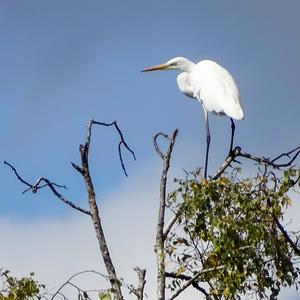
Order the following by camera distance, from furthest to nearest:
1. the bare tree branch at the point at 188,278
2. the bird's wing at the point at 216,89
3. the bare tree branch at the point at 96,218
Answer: the bird's wing at the point at 216,89 → the bare tree branch at the point at 188,278 → the bare tree branch at the point at 96,218

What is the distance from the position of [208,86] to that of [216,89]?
0.15m

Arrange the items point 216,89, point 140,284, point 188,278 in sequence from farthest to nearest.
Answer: point 216,89 < point 188,278 < point 140,284

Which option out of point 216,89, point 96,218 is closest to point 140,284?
point 96,218

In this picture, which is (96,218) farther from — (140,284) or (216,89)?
(216,89)

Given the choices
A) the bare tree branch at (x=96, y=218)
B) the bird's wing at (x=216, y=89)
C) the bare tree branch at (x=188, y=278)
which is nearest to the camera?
the bare tree branch at (x=96, y=218)

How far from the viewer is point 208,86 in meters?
8.99

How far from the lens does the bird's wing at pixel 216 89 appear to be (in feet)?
27.9

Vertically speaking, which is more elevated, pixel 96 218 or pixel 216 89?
pixel 216 89

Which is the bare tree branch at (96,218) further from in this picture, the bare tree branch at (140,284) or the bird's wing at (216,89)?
the bird's wing at (216,89)

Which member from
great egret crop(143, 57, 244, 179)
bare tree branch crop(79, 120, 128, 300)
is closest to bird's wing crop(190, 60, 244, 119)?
great egret crop(143, 57, 244, 179)

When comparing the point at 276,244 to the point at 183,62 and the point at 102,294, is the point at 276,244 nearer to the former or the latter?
the point at 102,294

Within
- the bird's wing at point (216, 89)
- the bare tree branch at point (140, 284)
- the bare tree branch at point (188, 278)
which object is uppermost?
the bird's wing at point (216, 89)

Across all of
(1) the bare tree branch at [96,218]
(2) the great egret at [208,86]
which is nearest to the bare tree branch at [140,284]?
(1) the bare tree branch at [96,218]

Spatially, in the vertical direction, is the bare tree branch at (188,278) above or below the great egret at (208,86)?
below
